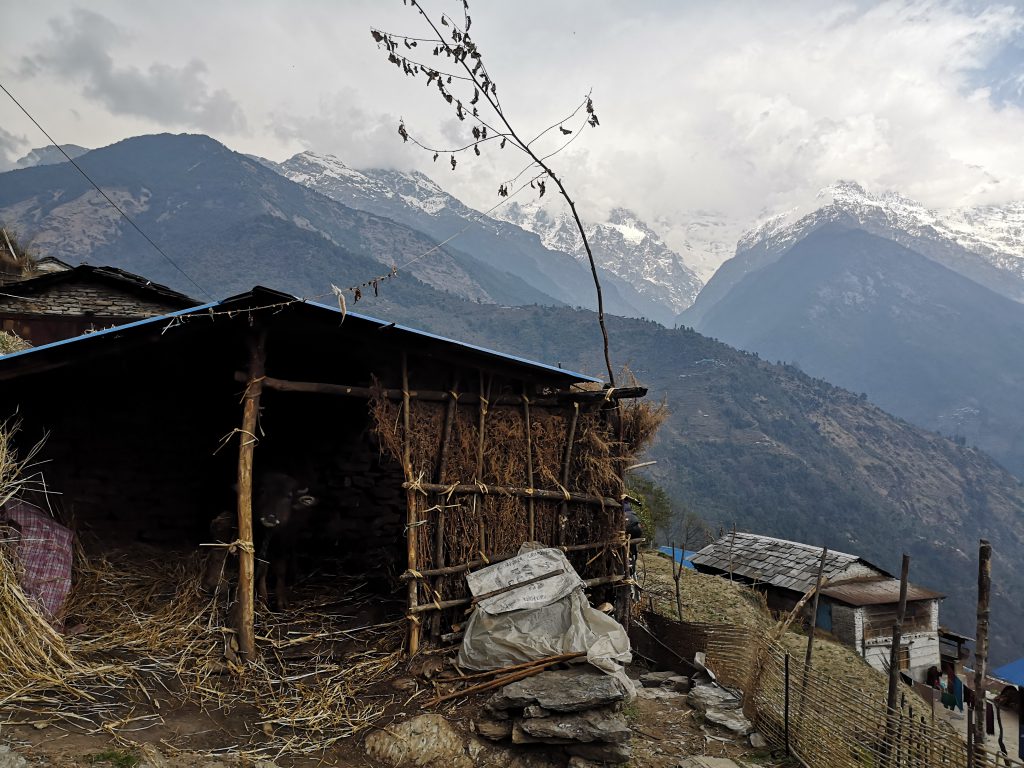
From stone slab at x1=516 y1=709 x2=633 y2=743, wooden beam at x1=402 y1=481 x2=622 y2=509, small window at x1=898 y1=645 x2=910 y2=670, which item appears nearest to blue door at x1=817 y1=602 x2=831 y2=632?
small window at x1=898 y1=645 x2=910 y2=670

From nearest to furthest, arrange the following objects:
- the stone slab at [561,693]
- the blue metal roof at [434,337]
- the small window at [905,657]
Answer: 1. the stone slab at [561,693]
2. the blue metal roof at [434,337]
3. the small window at [905,657]

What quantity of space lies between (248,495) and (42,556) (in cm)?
168

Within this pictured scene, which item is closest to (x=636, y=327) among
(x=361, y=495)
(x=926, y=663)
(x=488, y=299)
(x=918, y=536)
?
(x=488, y=299)

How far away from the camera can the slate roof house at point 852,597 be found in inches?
754

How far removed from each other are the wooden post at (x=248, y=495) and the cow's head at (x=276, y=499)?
1100 mm

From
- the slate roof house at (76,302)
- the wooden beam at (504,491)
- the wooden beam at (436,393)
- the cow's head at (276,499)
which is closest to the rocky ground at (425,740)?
the wooden beam at (504,491)

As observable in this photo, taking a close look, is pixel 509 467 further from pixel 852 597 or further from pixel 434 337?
pixel 852 597

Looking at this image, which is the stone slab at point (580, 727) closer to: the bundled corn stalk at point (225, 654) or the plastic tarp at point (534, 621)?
the plastic tarp at point (534, 621)

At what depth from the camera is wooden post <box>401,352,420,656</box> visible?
5.46m

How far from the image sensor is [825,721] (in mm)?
4965

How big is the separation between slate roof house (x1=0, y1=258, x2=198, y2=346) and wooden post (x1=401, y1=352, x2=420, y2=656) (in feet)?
30.3

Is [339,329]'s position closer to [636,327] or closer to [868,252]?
[636,327]

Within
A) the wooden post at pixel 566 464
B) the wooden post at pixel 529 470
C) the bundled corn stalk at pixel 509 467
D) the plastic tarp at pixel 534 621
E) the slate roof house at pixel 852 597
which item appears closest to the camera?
the plastic tarp at pixel 534 621

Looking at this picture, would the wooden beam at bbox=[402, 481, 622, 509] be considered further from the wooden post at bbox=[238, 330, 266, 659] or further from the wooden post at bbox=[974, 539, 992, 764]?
the wooden post at bbox=[974, 539, 992, 764]
